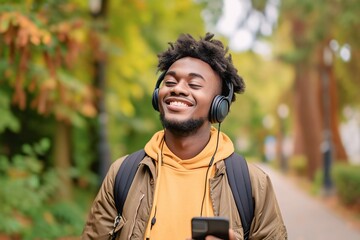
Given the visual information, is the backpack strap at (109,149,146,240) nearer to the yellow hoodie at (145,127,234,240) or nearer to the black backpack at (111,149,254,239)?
the black backpack at (111,149,254,239)

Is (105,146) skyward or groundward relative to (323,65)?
groundward

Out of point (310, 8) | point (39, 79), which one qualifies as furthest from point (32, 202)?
point (310, 8)

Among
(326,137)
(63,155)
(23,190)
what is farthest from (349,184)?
(23,190)

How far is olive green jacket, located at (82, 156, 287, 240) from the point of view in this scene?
107 inches

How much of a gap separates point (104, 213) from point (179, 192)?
0.42 m

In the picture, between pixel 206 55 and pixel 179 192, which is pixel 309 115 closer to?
pixel 206 55

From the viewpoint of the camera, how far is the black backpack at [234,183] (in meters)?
2.76

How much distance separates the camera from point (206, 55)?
2.89m

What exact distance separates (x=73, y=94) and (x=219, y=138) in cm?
730

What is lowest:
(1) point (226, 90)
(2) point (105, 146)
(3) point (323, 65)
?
(1) point (226, 90)

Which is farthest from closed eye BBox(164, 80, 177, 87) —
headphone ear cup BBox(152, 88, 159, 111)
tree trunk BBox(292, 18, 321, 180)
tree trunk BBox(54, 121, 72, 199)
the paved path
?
tree trunk BBox(292, 18, 321, 180)

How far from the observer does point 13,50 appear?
607 centimetres

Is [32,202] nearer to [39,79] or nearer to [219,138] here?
[39,79]

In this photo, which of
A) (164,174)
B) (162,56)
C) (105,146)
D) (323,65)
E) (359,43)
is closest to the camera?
(164,174)
